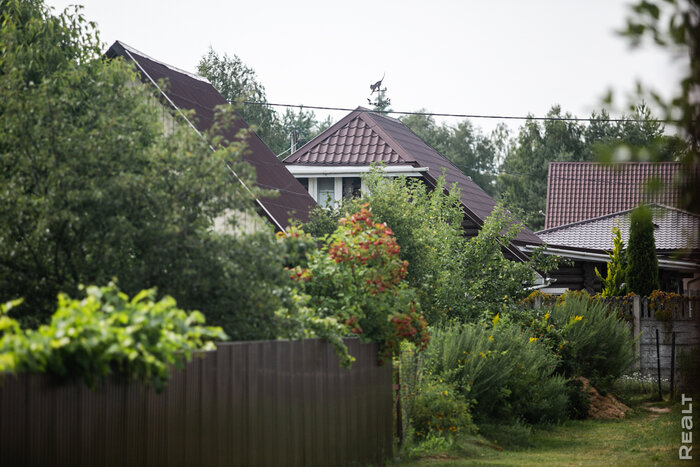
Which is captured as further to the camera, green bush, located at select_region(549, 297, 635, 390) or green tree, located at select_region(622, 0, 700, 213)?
green bush, located at select_region(549, 297, 635, 390)

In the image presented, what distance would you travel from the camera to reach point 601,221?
109 feet

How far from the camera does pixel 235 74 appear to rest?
4759cm

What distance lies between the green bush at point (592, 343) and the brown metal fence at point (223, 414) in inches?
248

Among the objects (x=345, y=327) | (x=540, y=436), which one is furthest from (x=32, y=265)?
(x=540, y=436)

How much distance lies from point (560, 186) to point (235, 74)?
745 inches

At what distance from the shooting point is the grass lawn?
34.5 ft

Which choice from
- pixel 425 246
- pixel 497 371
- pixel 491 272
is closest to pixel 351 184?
pixel 491 272

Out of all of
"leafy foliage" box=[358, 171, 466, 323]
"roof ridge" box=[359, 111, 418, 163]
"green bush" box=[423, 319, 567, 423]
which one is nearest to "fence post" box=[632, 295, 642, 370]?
"green bush" box=[423, 319, 567, 423]

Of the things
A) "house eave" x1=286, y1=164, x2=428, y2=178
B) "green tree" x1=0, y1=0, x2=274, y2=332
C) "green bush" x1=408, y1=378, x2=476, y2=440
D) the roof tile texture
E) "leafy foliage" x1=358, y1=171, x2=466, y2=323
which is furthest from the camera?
the roof tile texture

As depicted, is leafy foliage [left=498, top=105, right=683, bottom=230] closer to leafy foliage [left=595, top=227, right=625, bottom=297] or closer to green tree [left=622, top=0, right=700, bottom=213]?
leafy foliage [left=595, top=227, right=625, bottom=297]

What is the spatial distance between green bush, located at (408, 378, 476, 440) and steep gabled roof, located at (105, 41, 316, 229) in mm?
4683

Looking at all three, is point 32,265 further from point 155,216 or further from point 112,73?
point 112,73

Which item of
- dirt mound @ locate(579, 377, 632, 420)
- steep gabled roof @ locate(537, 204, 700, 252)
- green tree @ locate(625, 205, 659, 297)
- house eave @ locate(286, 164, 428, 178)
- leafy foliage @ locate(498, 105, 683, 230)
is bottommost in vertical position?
dirt mound @ locate(579, 377, 632, 420)

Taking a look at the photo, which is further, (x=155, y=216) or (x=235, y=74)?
(x=235, y=74)
